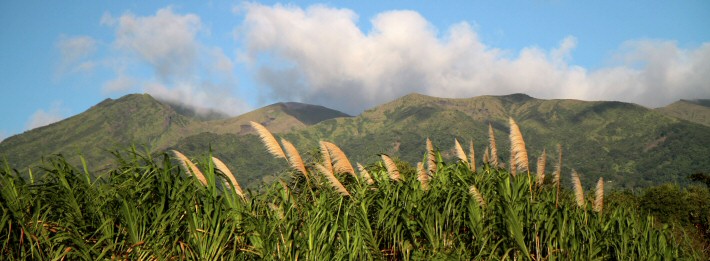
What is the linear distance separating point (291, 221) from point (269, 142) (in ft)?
6.48

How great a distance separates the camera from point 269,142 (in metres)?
8.83

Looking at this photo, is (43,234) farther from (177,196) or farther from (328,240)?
(328,240)

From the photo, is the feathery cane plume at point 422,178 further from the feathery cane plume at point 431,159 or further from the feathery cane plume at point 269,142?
the feathery cane plume at point 269,142

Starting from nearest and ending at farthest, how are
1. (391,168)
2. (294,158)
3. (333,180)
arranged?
(333,180), (294,158), (391,168)

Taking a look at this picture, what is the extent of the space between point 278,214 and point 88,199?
2457 mm

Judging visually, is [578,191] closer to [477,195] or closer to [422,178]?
[477,195]

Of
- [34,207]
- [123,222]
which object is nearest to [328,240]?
[123,222]

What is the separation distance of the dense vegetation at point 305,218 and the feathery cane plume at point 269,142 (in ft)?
0.08

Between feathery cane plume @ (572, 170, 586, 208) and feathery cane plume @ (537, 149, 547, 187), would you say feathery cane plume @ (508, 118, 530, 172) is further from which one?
feathery cane plume @ (572, 170, 586, 208)

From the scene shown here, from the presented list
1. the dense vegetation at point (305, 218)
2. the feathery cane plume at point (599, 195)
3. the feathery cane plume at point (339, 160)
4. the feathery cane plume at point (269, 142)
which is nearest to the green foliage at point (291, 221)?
the dense vegetation at point (305, 218)

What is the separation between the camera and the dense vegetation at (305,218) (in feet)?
21.4

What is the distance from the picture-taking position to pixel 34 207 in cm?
664

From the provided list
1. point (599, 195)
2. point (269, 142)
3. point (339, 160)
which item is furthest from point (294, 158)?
point (599, 195)

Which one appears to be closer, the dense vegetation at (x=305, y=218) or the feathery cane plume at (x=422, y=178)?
the dense vegetation at (x=305, y=218)
